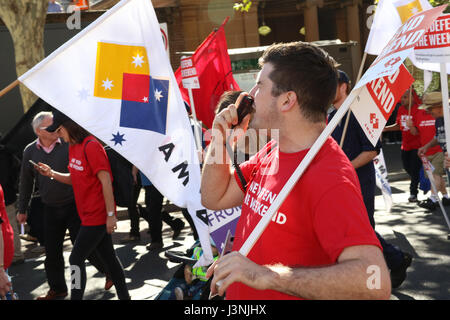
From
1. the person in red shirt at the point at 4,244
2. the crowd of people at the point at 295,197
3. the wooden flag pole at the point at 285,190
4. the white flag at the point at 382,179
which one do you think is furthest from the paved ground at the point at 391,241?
the wooden flag pole at the point at 285,190

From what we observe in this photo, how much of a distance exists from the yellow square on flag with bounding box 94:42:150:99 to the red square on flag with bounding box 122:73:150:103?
0.04 m

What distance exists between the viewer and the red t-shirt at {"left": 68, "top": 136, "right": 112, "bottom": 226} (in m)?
4.61

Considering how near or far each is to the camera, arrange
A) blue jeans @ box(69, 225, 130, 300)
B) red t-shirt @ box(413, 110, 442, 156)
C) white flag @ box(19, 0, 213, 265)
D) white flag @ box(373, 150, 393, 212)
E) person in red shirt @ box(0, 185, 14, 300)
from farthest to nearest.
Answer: red t-shirt @ box(413, 110, 442, 156) → white flag @ box(373, 150, 393, 212) → blue jeans @ box(69, 225, 130, 300) → white flag @ box(19, 0, 213, 265) → person in red shirt @ box(0, 185, 14, 300)

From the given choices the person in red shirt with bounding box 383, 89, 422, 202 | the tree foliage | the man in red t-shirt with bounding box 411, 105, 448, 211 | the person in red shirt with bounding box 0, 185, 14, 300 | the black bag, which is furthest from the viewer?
the tree foliage

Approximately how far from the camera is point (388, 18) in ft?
14.6

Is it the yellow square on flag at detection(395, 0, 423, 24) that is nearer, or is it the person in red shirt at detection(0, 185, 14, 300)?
the person in red shirt at detection(0, 185, 14, 300)

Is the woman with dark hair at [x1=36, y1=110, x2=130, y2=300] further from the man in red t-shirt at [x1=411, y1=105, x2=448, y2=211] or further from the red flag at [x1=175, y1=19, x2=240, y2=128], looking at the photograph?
the man in red t-shirt at [x1=411, y1=105, x2=448, y2=211]

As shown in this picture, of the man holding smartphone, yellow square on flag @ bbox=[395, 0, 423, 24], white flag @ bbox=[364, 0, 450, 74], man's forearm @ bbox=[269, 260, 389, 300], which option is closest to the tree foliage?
the man holding smartphone

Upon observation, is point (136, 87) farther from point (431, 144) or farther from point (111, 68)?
point (431, 144)

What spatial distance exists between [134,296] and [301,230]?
13.6ft

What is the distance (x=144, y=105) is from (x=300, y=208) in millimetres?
2470

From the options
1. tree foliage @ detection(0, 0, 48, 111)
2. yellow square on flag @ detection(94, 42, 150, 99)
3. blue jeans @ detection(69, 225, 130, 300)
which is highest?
tree foliage @ detection(0, 0, 48, 111)
